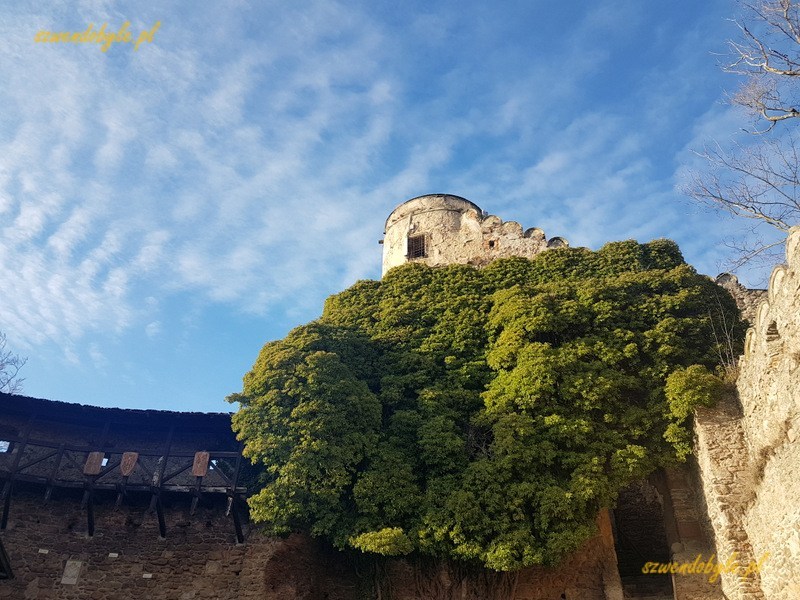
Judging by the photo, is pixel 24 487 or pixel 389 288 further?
pixel 389 288

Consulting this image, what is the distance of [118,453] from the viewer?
17.0m

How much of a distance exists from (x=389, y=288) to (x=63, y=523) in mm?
9814

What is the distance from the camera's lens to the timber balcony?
15.6m

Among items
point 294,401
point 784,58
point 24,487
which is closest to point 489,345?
point 294,401

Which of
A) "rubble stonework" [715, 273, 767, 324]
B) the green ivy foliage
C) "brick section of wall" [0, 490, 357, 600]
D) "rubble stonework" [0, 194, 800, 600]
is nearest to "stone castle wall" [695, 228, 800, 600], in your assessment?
"rubble stonework" [0, 194, 800, 600]

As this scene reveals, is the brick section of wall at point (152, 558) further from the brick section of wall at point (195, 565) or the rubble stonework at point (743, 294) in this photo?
the rubble stonework at point (743, 294)

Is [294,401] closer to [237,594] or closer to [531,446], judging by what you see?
[237,594]

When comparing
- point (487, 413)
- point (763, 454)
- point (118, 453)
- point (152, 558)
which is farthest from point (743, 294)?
point (118, 453)

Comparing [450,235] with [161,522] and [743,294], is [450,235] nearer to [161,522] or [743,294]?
[743,294]

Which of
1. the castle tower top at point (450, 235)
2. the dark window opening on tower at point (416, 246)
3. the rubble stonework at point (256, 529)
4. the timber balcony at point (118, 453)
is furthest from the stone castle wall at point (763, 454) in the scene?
the dark window opening on tower at point (416, 246)

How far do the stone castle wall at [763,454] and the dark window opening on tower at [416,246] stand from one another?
11.9 metres

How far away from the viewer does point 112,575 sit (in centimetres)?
1528

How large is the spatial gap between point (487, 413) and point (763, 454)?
539 centimetres

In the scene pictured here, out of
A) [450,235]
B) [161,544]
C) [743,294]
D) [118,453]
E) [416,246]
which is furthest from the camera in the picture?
[416,246]
